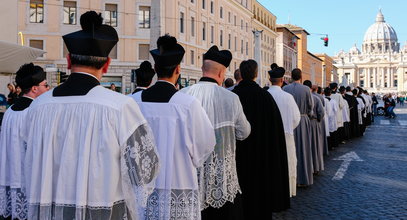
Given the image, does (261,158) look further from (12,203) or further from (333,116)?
(333,116)

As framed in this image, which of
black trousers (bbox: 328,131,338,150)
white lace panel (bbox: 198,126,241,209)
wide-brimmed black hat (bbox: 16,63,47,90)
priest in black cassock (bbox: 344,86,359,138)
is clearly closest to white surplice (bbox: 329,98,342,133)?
black trousers (bbox: 328,131,338,150)

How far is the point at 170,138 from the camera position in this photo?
400 centimetres

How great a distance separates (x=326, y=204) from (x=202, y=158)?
404 centimetres

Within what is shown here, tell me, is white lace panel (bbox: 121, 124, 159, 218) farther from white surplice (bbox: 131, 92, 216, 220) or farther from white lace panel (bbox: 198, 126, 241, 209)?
white lace panel (bbox: 198, 126, 241, 209)

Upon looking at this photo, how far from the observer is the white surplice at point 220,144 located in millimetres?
4723

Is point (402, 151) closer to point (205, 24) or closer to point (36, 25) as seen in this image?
point (36, 25)

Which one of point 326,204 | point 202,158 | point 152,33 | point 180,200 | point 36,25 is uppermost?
point 36,25

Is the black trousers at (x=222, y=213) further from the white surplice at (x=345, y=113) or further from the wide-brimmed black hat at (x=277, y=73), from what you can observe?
the white surplice at (x=345, y=113)

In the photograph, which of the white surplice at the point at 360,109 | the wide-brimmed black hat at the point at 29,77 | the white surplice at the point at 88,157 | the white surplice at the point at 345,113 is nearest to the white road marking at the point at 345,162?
the white surplice at the point at 345,113

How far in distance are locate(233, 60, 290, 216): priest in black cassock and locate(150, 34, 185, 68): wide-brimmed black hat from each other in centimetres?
202

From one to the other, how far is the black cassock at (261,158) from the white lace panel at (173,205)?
75.5 inches

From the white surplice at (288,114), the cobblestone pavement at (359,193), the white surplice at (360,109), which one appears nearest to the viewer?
the cobblestone pavement at (359,193)

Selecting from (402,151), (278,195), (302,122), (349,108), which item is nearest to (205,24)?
(349,108)

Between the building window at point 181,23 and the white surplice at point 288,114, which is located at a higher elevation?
the building window at point 181,23
